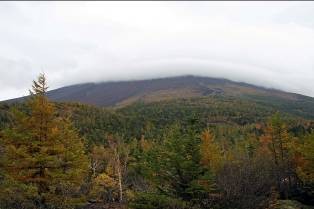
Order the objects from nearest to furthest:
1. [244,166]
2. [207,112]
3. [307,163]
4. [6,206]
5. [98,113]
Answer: [6,206], [244,166], [307,163], [98,113], [207,112]

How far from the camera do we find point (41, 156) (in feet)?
89.0

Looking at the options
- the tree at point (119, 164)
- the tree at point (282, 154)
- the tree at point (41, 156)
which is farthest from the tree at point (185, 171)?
the tree at point (119, 164)

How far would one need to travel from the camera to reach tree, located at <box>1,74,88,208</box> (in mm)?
27156

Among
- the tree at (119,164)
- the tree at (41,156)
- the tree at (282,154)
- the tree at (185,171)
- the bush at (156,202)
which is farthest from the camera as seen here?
the tree at (119,164)

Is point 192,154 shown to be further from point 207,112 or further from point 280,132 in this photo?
point 207,112

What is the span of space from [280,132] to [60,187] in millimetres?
26161

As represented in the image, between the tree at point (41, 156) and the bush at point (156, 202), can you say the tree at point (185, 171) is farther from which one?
the tree at point (41, 156)

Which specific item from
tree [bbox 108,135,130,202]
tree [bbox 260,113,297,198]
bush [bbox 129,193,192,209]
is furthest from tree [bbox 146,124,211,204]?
tree [bbox 108,135,130,202]

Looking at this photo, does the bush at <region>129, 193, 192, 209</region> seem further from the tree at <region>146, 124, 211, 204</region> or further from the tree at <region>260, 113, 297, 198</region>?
the tree at <region>260, 113, 297, 198</region>

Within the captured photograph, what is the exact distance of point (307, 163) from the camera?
45906 millimetres

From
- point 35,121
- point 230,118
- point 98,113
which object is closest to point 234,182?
point 35,121

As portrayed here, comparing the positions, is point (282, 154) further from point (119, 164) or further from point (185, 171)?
point (185, 171)

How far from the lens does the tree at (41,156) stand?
27156 millimetres

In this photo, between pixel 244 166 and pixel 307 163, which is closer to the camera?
pixel 244 166
